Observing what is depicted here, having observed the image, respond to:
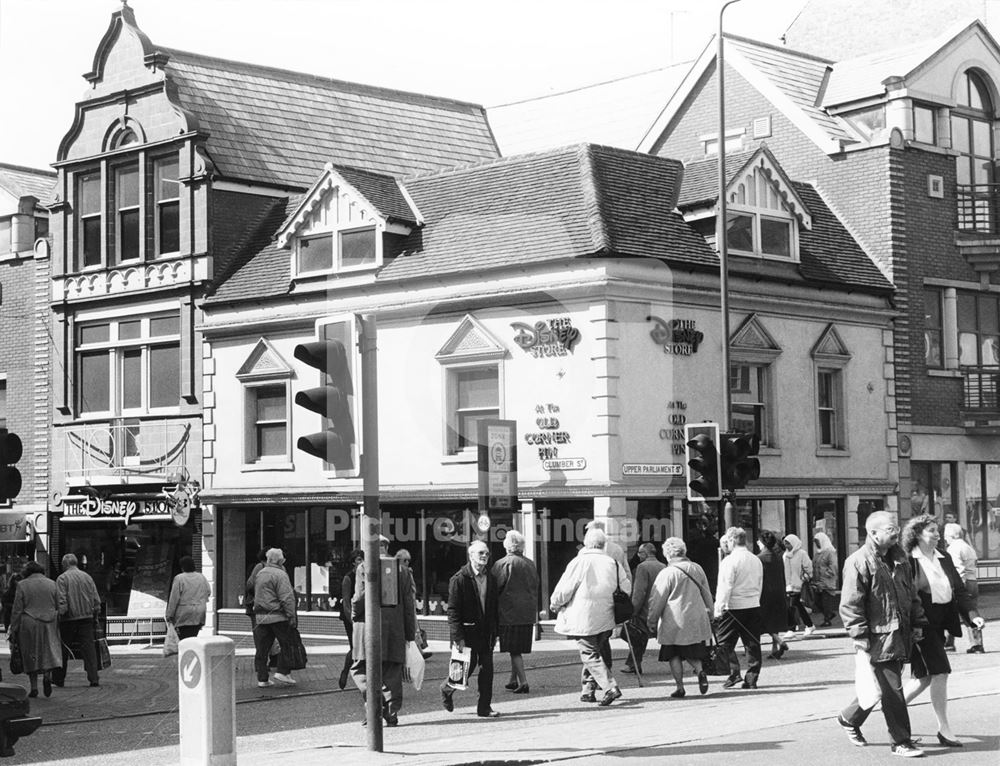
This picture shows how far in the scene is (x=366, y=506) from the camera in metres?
12.8

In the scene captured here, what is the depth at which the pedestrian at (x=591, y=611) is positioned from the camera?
16.2 m

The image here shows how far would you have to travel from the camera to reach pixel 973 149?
1318 inches

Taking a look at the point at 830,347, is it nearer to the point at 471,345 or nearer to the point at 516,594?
the point at 471,345

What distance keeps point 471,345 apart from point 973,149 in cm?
1314

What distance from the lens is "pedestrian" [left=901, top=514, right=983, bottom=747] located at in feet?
41.7

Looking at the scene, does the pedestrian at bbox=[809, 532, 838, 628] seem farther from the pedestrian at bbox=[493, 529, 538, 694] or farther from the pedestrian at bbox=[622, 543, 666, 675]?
the pedestrian at bbox=[493, 529, 538, 694]

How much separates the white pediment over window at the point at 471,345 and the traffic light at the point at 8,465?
1447cm

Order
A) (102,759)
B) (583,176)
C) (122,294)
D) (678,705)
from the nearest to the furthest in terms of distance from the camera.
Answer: (102,759)
(678,705)
(583,176)
(122,294)

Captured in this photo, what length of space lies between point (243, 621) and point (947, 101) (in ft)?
59.9

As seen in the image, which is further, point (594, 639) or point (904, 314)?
point (904, 314)

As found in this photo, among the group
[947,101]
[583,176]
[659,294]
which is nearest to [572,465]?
[659,294]

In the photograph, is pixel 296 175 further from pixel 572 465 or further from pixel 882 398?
pixel 882 398

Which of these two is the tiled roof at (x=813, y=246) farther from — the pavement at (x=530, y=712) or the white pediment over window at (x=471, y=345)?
the pavement at (x=530, y=712)

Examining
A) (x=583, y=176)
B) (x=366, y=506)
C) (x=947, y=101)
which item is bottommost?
(x=366, y=506)
